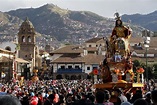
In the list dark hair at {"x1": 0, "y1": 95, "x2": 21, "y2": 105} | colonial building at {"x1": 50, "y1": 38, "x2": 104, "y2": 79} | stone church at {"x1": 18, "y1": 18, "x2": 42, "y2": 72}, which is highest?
stone church at {"x1": 18, "y1": 18, "x2": 42, "y2": 72}

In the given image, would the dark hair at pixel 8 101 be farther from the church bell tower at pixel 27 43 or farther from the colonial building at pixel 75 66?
the church bell tower at pixel 27 43

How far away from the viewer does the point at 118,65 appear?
2809 cm

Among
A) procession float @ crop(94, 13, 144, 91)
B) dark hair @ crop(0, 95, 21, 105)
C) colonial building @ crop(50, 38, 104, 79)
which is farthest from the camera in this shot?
colonial building @ crop(50, 38, 104, 79)

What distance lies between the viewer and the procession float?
26294mm

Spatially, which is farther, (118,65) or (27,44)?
(27,44)

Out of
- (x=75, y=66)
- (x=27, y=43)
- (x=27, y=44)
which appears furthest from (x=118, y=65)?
(x=27, y=43)

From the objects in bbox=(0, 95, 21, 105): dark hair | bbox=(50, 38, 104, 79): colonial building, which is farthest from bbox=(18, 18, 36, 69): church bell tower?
bbox=(0, 95, 21, 105): dark hair

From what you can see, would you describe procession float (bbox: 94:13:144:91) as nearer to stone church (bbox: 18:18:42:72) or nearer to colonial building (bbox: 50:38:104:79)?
colonial building (bbox: 50:38:104:79)

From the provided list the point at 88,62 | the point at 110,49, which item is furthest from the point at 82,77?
the point at 110,49

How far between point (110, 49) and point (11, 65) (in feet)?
188

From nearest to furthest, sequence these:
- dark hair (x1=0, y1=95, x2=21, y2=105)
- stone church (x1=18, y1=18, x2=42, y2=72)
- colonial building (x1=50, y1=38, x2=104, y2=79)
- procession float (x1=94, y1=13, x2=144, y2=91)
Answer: dark hair (x1=0, y1=95, x2=21, y2=105), procession float (x1=94, y1=13, x2=144, y2=91), colonial building (x1=50, y1=38, x2=104, y2=79), stone church (x1=18, y1=18, x2=42, y2=72)

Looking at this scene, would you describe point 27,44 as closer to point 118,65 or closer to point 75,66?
point 75,66

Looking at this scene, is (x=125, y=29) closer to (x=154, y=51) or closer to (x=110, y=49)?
(x=110, y=49)

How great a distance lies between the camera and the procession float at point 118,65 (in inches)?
1035
